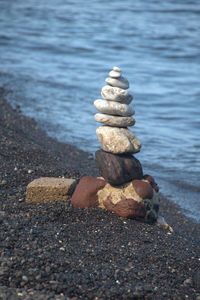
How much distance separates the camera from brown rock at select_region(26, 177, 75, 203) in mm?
6828

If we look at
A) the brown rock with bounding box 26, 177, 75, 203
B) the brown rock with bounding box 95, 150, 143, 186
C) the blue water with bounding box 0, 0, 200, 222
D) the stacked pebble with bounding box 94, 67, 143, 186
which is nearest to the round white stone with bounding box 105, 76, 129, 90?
the stacked pebble with bounding box 94, 67, 143, 186

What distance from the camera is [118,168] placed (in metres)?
6.80

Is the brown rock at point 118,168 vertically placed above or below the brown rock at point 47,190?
above

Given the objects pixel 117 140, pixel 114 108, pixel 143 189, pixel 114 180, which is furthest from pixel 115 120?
pixel 143 189

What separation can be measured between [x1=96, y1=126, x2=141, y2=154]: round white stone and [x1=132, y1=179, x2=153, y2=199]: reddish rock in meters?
0.48

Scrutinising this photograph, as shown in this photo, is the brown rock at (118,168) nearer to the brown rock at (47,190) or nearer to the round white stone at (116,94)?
the brown rock at (47,190)

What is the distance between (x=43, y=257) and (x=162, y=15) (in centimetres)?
3119

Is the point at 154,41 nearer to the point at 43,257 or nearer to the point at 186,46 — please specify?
the point at 186,46

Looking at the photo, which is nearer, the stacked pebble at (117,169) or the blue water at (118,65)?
the stacked pebble at (117,169)

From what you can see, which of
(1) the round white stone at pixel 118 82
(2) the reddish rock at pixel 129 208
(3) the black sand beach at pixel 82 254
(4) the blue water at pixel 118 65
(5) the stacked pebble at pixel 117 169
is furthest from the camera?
(4) the blue water at pixel 118 65

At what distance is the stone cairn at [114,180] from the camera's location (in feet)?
22.3

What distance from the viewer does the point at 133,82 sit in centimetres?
1977

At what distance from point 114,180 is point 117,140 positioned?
1.86ft

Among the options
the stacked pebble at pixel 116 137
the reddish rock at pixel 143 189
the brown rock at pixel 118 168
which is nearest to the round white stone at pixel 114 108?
the stacked pebble at pixel 116 137
